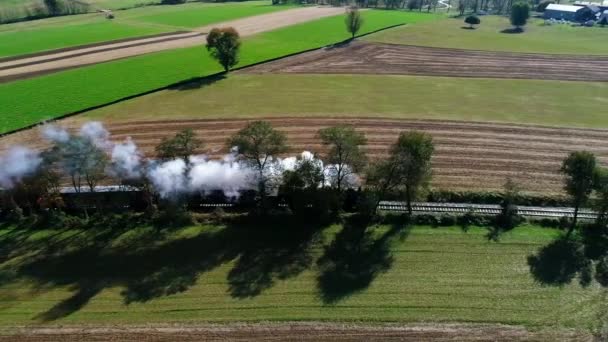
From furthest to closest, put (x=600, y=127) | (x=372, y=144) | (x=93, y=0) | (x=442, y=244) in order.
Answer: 1. (x=93, y=0)
2. (x=600, y=127)
3. (x=372, y=144)
4. (x=442, y=244)

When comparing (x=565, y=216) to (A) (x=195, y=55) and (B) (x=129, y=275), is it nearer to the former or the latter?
(B) (x=129, y=275)

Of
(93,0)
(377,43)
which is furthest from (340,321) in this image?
(93,0)

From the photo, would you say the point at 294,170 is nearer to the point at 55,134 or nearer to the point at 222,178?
the point at 222,178

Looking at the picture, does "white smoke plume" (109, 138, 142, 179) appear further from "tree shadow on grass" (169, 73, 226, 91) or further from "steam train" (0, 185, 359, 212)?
"tree shadow on grass" (169, 73, 226, 91)

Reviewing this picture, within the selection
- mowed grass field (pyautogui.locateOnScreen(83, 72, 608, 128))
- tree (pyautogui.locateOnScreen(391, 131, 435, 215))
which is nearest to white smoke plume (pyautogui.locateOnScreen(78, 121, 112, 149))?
mowed grass field (pyautogui.locateOnScreen(83, 72, 608, 128))

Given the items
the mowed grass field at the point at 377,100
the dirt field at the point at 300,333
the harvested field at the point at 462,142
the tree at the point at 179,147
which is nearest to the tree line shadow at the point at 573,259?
the dirt field at the point at 300,333

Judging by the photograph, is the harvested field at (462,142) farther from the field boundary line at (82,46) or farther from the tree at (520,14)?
the tree at (520,14)
